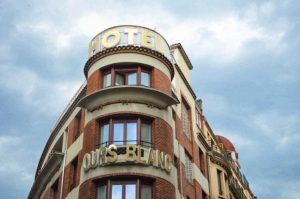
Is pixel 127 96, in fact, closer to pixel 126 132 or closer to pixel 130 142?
pixel 126 132

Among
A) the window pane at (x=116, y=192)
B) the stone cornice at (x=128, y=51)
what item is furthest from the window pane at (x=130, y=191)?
the stone cornice at (x=128, y=51)

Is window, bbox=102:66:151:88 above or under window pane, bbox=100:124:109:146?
above

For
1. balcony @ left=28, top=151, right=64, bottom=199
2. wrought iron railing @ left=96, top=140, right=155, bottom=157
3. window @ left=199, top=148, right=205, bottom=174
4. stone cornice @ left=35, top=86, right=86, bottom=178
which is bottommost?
wrought iron railing @ left=96, top=140, right=155, bottom=157

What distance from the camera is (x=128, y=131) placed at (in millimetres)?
32750

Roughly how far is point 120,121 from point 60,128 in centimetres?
1331

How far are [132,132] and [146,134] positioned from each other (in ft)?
3.36

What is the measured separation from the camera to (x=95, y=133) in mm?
33594

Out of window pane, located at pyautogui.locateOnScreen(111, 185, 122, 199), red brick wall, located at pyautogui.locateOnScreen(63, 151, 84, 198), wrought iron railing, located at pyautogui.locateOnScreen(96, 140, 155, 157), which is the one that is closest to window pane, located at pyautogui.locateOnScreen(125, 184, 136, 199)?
window pane, located at pyautogui.locateOnScreen(111, 185, 122, 199)

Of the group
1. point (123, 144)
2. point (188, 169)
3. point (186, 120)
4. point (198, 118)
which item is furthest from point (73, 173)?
point (198, 118)

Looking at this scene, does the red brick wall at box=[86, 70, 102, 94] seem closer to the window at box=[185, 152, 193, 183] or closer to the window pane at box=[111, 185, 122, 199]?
the window pane at box=[111, 185, 122, 199]

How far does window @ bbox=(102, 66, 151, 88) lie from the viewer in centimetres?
3522

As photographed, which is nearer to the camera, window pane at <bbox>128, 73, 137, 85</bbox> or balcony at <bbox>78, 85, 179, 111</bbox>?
balcony at <bbox>78, 85, 179, 111</bbox>

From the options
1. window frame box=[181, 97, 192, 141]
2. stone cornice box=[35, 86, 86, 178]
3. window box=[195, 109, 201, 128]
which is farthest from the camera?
window box=[195, 109, 201, 128]

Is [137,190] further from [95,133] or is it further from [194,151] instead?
[194,151]
